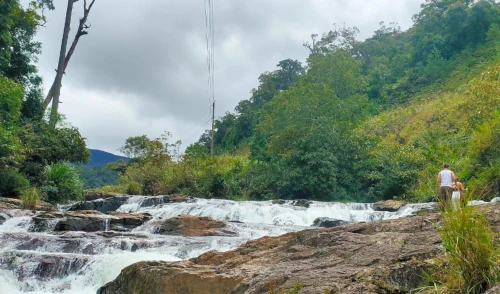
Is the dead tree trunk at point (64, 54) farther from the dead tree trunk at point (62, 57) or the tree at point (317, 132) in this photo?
the tree at point (317, 132)

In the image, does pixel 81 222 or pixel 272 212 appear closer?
pixel 81 222

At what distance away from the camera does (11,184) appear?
18.7m

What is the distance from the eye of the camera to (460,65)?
139ft

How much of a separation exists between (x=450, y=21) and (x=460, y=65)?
4449 mm

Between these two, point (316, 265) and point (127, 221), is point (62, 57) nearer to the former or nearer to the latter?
point (127, 221)

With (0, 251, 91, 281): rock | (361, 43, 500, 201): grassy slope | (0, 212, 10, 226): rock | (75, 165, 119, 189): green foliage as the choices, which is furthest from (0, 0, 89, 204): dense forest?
(75, 165, 119, 189): green foliage

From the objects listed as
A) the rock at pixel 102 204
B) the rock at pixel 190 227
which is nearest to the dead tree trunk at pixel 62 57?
the rock at pixel 102 204

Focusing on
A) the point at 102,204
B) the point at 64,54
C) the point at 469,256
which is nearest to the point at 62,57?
the point at 64,54

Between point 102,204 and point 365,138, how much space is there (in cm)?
1510

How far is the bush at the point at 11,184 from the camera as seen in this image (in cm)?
1850

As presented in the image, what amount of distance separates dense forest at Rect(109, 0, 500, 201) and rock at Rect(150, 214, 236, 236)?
28.5ft

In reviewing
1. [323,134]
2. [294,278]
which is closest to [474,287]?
[294,278]

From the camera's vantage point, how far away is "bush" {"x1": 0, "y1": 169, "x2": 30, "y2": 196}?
18.5m

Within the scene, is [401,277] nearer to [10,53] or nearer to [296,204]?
[296,204]
